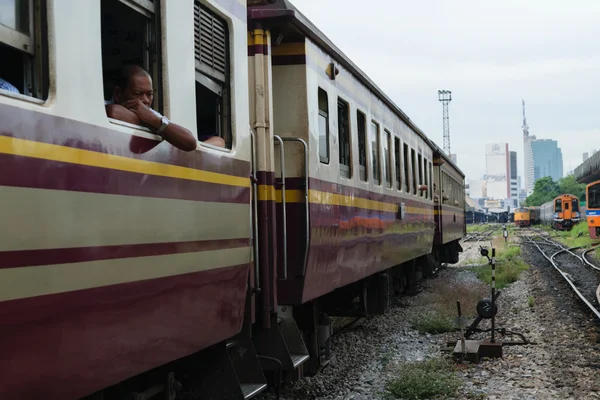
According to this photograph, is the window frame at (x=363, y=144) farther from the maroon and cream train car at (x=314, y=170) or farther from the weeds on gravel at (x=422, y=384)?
the weeds on gravel at (x=422, y=384)

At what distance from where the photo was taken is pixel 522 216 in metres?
72.1

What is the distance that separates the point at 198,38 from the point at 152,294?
1.63 meters

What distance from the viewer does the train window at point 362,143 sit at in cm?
800

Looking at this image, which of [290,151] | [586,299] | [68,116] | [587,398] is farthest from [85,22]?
[586,299]

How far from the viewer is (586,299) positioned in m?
13.3

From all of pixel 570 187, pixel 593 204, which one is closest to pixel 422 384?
pixel 593 204

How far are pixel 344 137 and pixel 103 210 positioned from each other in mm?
→ 4673

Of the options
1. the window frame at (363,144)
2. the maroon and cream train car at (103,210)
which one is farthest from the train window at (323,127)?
the maroon and cream train car at (103,210)

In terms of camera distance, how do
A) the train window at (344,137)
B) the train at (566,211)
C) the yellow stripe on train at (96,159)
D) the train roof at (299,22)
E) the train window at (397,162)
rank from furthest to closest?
the train at (566,211) < the train window at (397,162) < the train window at (344,137) < the train roof at (299,22) < the yellow stripe on train at (96,159)

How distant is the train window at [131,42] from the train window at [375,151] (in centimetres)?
515

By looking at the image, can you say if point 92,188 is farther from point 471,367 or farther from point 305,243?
point 471,367

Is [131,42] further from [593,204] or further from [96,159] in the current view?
[593,204]

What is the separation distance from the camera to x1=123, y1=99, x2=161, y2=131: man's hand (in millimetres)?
3347

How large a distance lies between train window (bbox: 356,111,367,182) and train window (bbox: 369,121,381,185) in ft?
1.27
